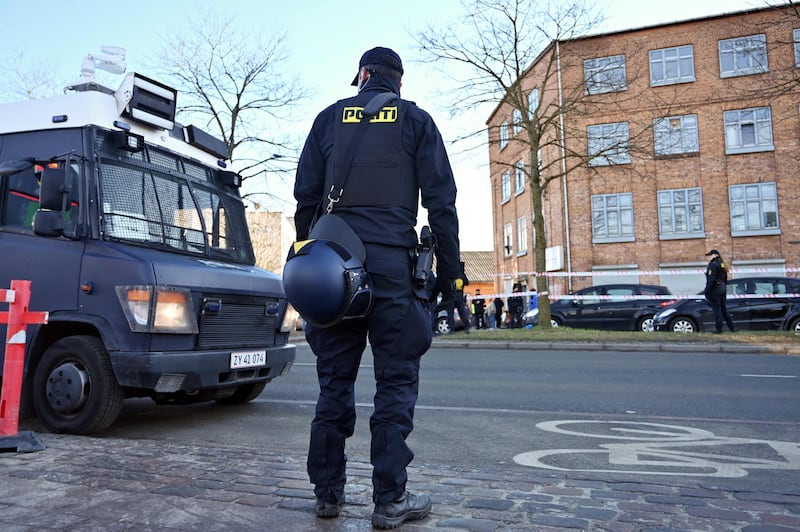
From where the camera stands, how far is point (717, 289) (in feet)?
53.6

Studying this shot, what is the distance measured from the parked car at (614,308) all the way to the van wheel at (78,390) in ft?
54.8

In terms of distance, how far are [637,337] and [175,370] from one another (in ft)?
41.8

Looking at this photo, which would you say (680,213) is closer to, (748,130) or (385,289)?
(748,130)

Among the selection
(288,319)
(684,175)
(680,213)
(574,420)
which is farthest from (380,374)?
(684,175)

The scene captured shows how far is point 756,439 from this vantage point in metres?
5.34

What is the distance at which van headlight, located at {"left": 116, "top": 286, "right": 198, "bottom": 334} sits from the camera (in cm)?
511

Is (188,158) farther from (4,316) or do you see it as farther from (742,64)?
(742,64)

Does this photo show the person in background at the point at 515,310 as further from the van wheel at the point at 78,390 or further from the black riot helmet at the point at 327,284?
the black riot helmet at the point at 327,284

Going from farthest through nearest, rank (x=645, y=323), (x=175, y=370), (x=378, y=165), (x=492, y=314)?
1. (x=492, y=314)
2. (x=645, y=323)
3. (x=175, y=370)
4. (x=378, y=165)

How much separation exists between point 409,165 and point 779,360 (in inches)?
443

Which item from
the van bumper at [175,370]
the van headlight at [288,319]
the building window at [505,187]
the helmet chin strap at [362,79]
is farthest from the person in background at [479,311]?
the helmet chin strap at [362,79]

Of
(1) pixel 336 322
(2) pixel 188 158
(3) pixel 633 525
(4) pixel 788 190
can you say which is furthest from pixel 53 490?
(4) pixel 788 190

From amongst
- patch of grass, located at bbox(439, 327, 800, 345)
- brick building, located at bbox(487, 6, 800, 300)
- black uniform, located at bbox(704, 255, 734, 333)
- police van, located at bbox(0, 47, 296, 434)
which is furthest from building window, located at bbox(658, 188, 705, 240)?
police van, located at bbox(0, 47, 296, 434)

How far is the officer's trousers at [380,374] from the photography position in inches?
115
